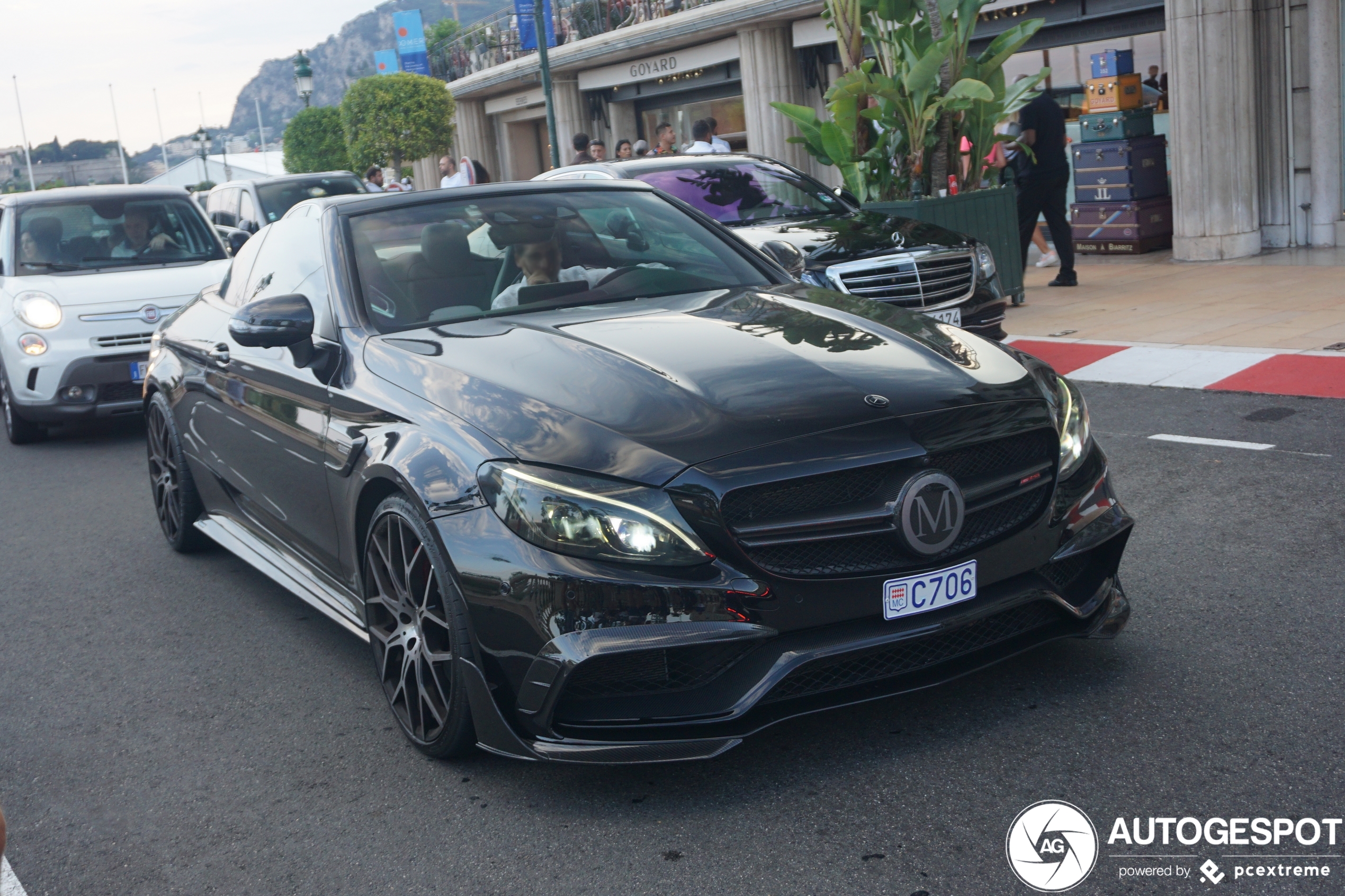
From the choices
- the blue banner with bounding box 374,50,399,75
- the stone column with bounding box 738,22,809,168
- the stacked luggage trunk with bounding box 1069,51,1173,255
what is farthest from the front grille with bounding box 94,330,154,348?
the blue banner with bounding box 374,50,399,75

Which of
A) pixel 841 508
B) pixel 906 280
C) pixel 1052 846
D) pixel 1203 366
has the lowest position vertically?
pixel 1052 846

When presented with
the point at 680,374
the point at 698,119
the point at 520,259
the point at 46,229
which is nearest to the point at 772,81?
the point at 698,119

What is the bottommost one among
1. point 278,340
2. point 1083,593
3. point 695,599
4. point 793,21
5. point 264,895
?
point 264,895

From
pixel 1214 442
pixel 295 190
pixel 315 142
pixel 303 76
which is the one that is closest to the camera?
pixel 1214 442

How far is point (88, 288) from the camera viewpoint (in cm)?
938

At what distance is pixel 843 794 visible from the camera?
10.4 feet

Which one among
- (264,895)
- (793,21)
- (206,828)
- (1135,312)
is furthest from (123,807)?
(793,21)

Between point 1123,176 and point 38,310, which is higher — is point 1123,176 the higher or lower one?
the higher one

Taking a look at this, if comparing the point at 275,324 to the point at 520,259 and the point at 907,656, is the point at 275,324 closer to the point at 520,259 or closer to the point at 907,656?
the point at 520,259

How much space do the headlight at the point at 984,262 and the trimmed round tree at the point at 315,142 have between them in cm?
6274

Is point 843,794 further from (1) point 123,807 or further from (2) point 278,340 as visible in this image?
(2) point 278,340

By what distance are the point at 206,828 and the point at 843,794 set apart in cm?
161

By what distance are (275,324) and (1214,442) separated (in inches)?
179

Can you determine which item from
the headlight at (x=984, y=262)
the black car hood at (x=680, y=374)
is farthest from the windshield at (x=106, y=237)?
the black car hood at (x=680, y=374)
